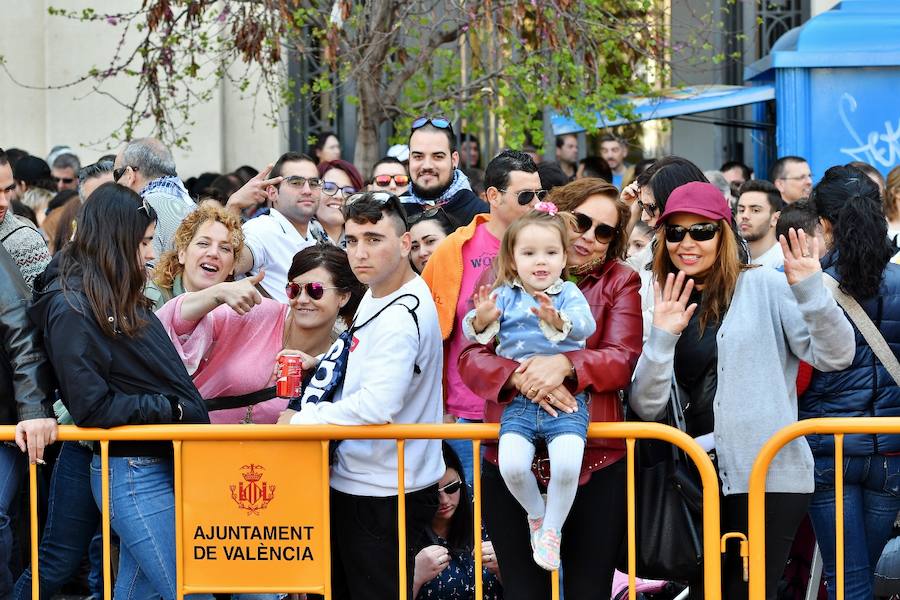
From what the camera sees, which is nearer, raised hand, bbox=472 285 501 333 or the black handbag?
raised hand, bbox=472 285 501 333

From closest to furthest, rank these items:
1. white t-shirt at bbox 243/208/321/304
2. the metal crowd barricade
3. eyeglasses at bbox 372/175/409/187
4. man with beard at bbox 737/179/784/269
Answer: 1. the metal crowd barricade
2. white t-shirt at bbox 243/208/321/304
3. eyeglasses at bbox 372/175/409/187
4. man with beard at bbox 737/179/784/269

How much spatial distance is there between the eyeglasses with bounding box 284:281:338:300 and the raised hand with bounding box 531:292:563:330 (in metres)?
1.40

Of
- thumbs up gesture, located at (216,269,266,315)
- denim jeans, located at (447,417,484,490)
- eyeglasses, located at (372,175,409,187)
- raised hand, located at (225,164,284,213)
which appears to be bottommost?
denim jeans, located at (447,417,484,490)

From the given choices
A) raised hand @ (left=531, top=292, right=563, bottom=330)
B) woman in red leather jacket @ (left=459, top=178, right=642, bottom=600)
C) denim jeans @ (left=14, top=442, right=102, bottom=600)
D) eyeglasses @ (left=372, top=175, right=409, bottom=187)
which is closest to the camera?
raised hand @ (left=531, top=292, right=563, bottom=330)

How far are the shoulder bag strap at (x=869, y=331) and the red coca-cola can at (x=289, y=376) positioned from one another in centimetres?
211

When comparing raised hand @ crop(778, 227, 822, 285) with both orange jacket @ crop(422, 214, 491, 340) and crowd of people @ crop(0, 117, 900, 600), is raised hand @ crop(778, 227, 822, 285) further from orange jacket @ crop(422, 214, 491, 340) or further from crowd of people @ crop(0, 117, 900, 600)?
orange jacket @ crop(422, 214, 491, 340)

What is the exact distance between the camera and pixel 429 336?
194 inches

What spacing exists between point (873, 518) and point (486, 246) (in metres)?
1.99

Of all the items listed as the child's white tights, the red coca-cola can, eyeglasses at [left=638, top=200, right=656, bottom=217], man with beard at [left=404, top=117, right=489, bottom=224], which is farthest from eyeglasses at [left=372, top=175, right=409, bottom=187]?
the child's white tights

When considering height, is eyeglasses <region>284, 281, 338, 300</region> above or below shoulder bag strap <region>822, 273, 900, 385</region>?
above

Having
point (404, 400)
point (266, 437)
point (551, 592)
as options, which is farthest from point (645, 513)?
point (266, 437)

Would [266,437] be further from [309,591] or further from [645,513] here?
[645,513]

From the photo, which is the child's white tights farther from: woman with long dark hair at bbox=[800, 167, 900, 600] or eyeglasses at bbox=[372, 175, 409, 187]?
eyeglasses at bbox=[372, 175, 409, 187]

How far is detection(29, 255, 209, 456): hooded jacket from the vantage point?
4816 mm
